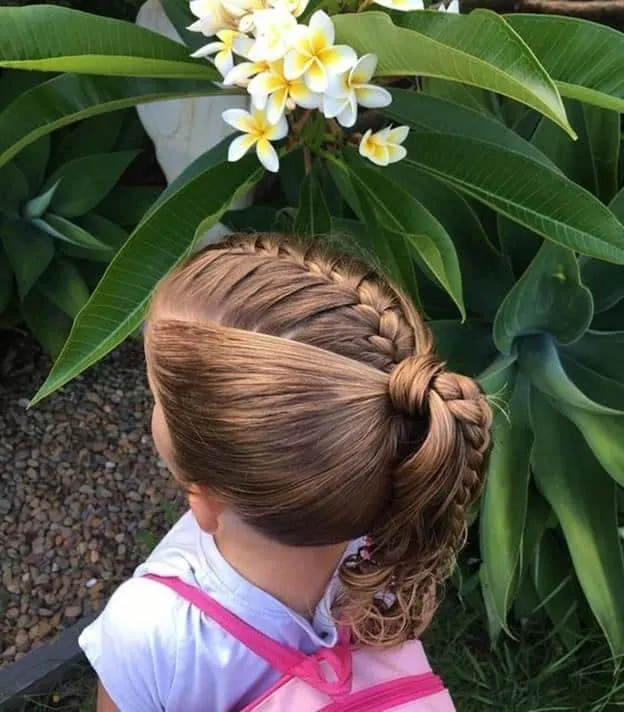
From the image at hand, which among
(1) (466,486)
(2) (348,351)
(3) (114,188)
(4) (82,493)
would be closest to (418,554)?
(1) (466,486)

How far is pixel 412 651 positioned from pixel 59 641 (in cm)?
104

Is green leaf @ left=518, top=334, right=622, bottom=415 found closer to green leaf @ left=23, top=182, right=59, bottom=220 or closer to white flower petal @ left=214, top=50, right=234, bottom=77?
white flower petal @ left=214, top=50, right=234, bottom=77

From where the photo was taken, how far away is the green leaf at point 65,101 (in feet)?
4.57

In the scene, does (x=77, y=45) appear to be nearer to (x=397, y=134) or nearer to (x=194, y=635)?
(x=397, y=134)

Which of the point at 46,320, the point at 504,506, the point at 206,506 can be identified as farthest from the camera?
the point at 46,320

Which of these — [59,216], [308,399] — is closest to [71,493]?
[59,216]

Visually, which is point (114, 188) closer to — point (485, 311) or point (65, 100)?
point (65, 100)

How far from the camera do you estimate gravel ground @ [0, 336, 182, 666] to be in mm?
1968

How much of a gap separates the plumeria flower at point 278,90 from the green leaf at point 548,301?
1.87 ft

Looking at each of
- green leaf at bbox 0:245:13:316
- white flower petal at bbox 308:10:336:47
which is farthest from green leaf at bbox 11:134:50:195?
white flower petal at bbox 308:10:336:47

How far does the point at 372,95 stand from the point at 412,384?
0.49m

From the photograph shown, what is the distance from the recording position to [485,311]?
70.8 inches

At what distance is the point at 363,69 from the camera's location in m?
1.12

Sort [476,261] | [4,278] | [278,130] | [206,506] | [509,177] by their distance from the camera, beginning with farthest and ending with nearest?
[4,278]
[476,261]
[509,177]
[278,130]
[206,506]
